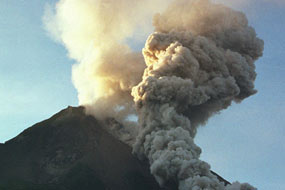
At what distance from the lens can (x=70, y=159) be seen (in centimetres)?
6431

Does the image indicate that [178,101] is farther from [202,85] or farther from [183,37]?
[183,37]

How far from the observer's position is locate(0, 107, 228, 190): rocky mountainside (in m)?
56.2

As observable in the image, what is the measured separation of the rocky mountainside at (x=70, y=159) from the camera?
56.2m

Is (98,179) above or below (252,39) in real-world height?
below

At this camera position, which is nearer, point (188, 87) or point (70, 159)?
point (188, 87)

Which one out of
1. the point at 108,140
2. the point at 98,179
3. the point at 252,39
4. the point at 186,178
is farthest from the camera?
the point at 108,140

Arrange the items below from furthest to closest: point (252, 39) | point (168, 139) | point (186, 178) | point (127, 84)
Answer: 1. point (127, 84)
2. point (252, 39)
3. point (168, 139)
4. point (186, 178)

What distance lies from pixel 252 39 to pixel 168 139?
2176 centimetres

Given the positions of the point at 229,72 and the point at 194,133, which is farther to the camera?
the point at 229,72

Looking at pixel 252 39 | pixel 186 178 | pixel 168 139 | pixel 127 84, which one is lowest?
pixel 186 178

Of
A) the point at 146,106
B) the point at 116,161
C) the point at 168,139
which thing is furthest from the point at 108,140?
the point at 168,139

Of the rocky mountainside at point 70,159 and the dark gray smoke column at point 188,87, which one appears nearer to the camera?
the dark gray smoke column at point 188,87

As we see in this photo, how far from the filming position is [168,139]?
41250 millimetres

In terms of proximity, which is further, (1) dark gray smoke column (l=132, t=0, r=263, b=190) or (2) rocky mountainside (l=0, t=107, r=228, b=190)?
(2) rocky mountainside (l=0, t=107, r=228, b=190)
